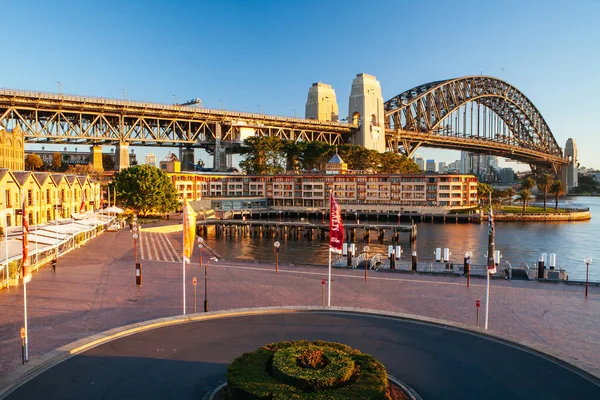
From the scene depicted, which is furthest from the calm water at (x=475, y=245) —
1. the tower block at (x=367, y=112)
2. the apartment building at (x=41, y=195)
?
the tower block at (x=367, y=112)

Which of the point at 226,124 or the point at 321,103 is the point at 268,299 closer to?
the point at 226,124

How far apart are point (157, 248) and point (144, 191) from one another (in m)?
28.9

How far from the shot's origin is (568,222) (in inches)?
3922

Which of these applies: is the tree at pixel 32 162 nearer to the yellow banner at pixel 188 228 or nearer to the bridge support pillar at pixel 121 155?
the bridge support pillar at pixel 121 155

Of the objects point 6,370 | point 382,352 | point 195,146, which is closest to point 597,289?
point 382,352

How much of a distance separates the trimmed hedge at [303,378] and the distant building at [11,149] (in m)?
77.8

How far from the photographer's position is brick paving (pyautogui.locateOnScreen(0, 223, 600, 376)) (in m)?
19.9

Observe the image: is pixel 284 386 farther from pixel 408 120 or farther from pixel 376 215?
pixel 408 120

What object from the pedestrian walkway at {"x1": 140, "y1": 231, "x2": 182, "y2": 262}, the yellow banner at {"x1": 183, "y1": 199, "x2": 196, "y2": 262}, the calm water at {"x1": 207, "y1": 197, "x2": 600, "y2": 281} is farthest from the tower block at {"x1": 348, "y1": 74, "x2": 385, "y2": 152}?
the yellow banner at {"x1": 183, "y1": 199, "x2": 196, "y2": 262}

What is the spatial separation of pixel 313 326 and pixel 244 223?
2372 inches

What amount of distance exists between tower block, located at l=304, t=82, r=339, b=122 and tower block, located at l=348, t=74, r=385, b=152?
14.8 metres

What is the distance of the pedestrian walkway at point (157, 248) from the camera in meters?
42.7

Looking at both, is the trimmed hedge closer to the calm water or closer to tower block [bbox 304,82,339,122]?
the calm water

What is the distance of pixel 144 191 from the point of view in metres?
75.6
